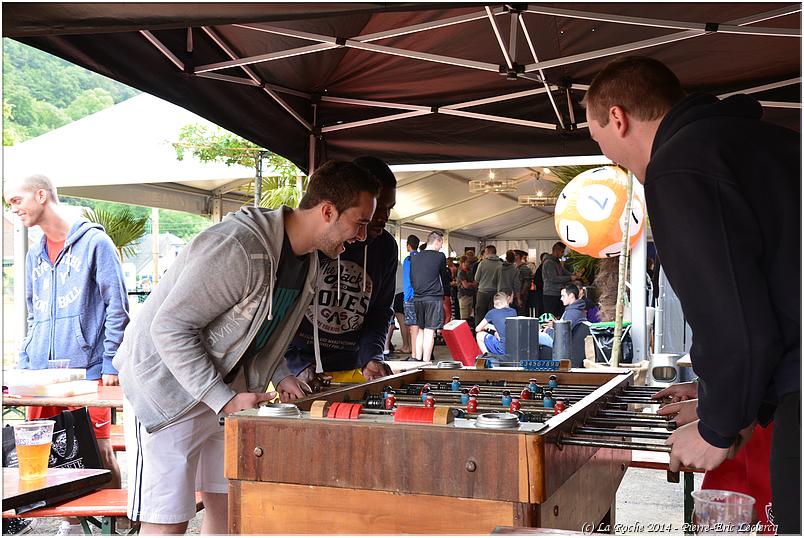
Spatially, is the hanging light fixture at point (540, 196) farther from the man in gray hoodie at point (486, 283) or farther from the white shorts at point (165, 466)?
the white shorts at point (165, 466)

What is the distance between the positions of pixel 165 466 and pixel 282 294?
67cm

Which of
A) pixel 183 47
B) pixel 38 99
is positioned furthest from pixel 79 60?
pixel 38 99

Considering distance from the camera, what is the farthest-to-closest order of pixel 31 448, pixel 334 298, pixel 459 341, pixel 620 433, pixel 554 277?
1. pixel 554 277
2. pixel 459 341
3. pixel 334 298
4. pixel 31 448
5. pixel 620 433

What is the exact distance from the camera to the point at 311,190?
2.69m

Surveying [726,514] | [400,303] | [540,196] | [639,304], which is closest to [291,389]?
[726,514]

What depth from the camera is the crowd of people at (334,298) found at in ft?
5.14

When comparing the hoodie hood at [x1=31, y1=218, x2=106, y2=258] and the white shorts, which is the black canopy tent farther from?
the white shorts

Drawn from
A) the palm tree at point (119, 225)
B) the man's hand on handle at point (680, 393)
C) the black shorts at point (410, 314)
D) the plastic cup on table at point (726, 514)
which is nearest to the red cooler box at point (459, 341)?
the black shorts at point (410, 314)

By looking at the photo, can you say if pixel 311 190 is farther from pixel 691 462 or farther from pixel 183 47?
pixel 691 462

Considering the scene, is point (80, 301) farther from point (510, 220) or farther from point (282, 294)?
point (510, 220)

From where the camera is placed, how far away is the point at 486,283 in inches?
516

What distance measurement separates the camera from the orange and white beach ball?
22.4 feet

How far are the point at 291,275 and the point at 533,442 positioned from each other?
3.87 ft

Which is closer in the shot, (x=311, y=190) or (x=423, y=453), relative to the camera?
(x=423, y=453)
